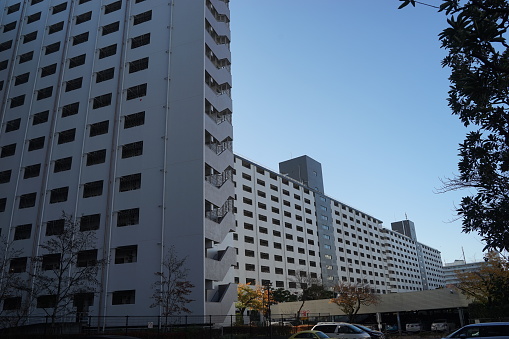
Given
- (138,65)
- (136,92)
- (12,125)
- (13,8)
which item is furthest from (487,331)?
(13,8)

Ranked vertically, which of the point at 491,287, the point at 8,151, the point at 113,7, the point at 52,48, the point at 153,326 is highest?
the point at 113,7

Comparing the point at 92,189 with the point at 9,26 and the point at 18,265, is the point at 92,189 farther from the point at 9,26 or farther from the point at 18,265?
the point at 9,26

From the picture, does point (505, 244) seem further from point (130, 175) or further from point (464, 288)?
point (464, 288)

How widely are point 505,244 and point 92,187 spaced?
37.6m

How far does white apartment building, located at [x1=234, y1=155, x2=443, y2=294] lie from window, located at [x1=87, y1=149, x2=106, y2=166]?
117ft

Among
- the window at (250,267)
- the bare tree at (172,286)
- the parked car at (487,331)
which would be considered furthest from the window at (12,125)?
the parked car at (487,331)

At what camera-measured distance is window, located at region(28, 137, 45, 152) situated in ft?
150

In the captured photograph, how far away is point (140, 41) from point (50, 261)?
79.2ft

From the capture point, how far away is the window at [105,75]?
146ft

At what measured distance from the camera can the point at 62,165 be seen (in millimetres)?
43750

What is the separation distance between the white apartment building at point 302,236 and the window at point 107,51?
3793 centimetres

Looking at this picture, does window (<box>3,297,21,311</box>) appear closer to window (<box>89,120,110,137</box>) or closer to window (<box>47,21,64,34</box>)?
window (<box>89,120,110,137</box>)

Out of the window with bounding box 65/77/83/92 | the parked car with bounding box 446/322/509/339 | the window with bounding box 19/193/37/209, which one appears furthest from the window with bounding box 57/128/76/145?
the parked car with bounding box 446/322/509/339

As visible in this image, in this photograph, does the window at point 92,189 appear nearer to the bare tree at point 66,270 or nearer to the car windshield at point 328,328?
the bare tree at point 66,270
